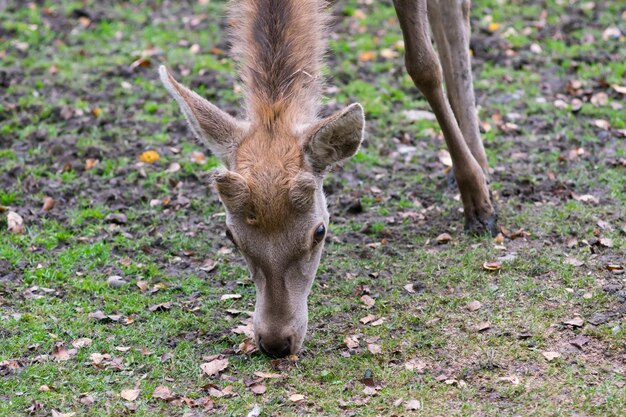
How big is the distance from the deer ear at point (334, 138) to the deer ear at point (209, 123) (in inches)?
22.3

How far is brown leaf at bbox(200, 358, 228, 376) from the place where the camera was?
19.8ft

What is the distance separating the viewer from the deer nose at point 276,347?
5.91 metres

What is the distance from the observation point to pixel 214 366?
608cm

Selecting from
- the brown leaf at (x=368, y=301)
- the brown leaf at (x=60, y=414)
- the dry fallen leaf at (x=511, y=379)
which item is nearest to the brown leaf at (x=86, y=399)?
→ the brown leaf at (x=60, y=414)

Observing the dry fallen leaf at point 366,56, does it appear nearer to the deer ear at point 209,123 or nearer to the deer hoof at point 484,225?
the deer hoof at point 484,225

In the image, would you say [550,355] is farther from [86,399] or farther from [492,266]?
[86,399]

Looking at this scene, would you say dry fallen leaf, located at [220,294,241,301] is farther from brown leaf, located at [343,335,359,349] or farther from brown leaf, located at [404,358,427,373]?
brown leaf, located at [404,358,427,373]

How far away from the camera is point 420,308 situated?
6805 millimetres

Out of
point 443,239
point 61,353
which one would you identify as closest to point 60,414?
point 61,353

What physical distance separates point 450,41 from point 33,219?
430 centimetres

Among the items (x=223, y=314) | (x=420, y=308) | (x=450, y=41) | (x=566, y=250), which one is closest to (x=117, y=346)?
(x=223, y=314)

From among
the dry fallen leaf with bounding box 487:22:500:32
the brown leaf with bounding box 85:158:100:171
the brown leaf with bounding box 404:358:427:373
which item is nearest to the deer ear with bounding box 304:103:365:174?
the brown leaf with bounding box 404:358:427:373

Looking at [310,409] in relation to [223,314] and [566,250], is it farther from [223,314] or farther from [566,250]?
[566,250]

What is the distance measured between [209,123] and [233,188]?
739 millimetres
